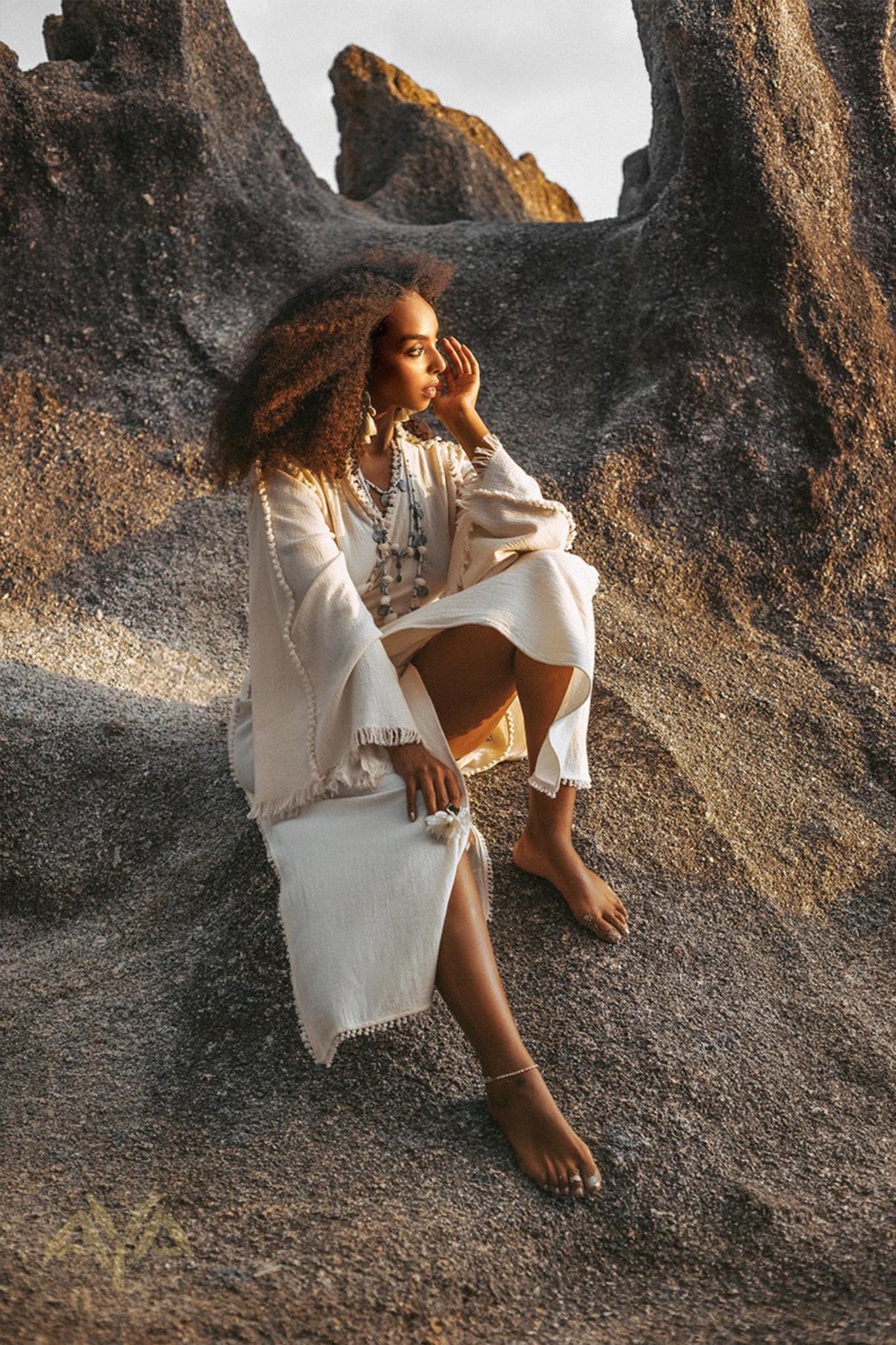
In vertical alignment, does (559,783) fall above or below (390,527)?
below

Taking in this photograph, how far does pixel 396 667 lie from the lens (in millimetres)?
2664

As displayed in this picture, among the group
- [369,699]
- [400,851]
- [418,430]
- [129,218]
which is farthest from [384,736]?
[129,218]

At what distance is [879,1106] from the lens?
2523 mm

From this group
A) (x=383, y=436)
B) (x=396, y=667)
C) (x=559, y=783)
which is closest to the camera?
(x=559, y=783)

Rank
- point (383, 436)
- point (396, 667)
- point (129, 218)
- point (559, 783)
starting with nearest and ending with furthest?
point (559, 783) < point (396, 667) < point (383, 436) < point (129, 218)

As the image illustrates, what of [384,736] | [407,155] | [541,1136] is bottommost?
[541,1136]

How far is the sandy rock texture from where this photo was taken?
204cm

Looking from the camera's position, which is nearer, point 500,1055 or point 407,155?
point 500,1055

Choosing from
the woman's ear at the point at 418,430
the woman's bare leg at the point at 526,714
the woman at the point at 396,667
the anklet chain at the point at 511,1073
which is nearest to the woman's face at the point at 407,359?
the woman at the point at 396,667

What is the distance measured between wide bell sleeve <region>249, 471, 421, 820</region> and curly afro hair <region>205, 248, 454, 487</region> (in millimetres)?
75

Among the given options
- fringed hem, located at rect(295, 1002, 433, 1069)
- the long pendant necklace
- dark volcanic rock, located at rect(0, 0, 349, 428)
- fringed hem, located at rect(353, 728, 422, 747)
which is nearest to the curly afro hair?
the long pendant necklace

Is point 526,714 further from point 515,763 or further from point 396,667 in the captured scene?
point 515,763

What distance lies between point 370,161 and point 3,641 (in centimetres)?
541

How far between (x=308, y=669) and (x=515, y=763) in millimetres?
829
